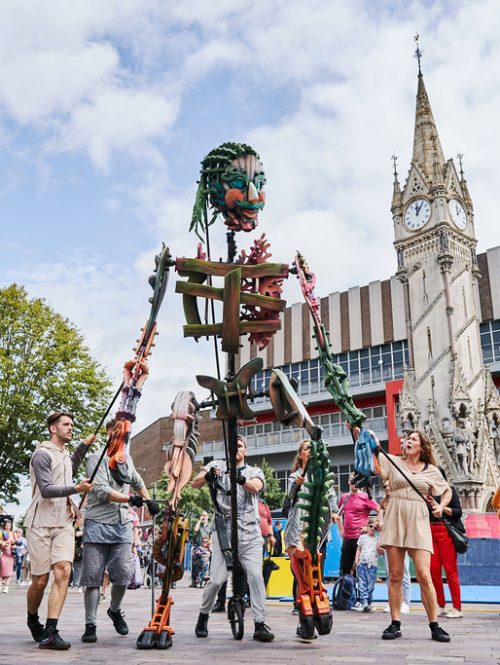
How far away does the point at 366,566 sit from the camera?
971 cm

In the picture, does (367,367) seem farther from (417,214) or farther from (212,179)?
(212,179)

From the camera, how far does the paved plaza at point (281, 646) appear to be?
4633 millimetres

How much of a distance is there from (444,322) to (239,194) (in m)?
29.4

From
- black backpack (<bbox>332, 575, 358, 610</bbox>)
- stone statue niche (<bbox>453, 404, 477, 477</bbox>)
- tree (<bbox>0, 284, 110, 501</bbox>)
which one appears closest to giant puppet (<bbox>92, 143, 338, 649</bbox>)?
black backpack (<bbox>332, 575, 358, 610</bbox>)

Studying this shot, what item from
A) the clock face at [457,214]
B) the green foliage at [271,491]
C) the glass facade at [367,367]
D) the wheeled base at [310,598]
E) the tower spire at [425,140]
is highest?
the tower spire at [425,140]

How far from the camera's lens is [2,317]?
25188 mm

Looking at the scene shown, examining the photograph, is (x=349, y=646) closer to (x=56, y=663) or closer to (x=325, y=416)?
(x=56, y=663)

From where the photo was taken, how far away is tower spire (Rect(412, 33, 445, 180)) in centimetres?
3711

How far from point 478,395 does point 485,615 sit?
25.9m

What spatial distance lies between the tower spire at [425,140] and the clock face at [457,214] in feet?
6.35

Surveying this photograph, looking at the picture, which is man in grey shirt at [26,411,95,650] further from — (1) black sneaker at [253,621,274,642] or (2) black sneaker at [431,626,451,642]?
(2) black sneaker at [431,626,451,642]

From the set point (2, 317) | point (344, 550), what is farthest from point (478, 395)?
point (344, 550)

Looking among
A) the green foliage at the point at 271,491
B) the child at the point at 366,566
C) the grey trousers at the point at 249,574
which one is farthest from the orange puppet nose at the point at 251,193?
the green foliage at the point at 271,491

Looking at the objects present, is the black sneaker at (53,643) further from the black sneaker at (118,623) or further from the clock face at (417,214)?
the clock face at (417,214)
